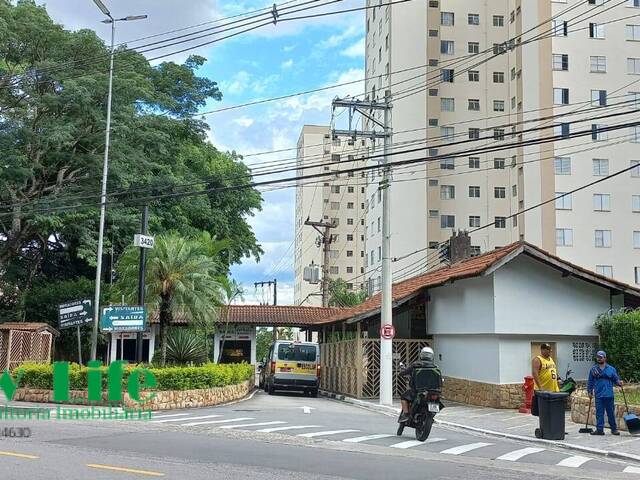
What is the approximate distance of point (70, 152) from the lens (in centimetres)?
3541

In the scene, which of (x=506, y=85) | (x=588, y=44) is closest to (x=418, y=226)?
(x=506, y=85)

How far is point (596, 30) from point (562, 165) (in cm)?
1014

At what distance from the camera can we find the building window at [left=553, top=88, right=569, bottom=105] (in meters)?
51.5

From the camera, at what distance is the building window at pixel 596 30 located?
51.9 meters

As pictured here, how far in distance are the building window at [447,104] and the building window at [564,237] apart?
55.8ft

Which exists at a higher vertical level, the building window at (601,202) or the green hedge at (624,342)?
the building window at (601,202)

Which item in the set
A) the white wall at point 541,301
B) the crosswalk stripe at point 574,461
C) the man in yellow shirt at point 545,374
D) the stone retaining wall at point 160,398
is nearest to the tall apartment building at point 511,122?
the white wall at point 541,301

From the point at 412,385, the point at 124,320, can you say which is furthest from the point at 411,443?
the point at 124,320

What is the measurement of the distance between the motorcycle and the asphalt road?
28 cm

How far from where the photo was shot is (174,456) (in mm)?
10492

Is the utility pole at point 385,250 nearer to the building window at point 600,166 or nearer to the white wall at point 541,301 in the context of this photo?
the white wall at point 541,301

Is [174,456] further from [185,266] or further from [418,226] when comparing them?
[418,226]

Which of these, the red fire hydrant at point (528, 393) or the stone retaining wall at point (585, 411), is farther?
the red fire hydrant at point (528, 393)

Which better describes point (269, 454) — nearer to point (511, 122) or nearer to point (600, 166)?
point (600, 166)
